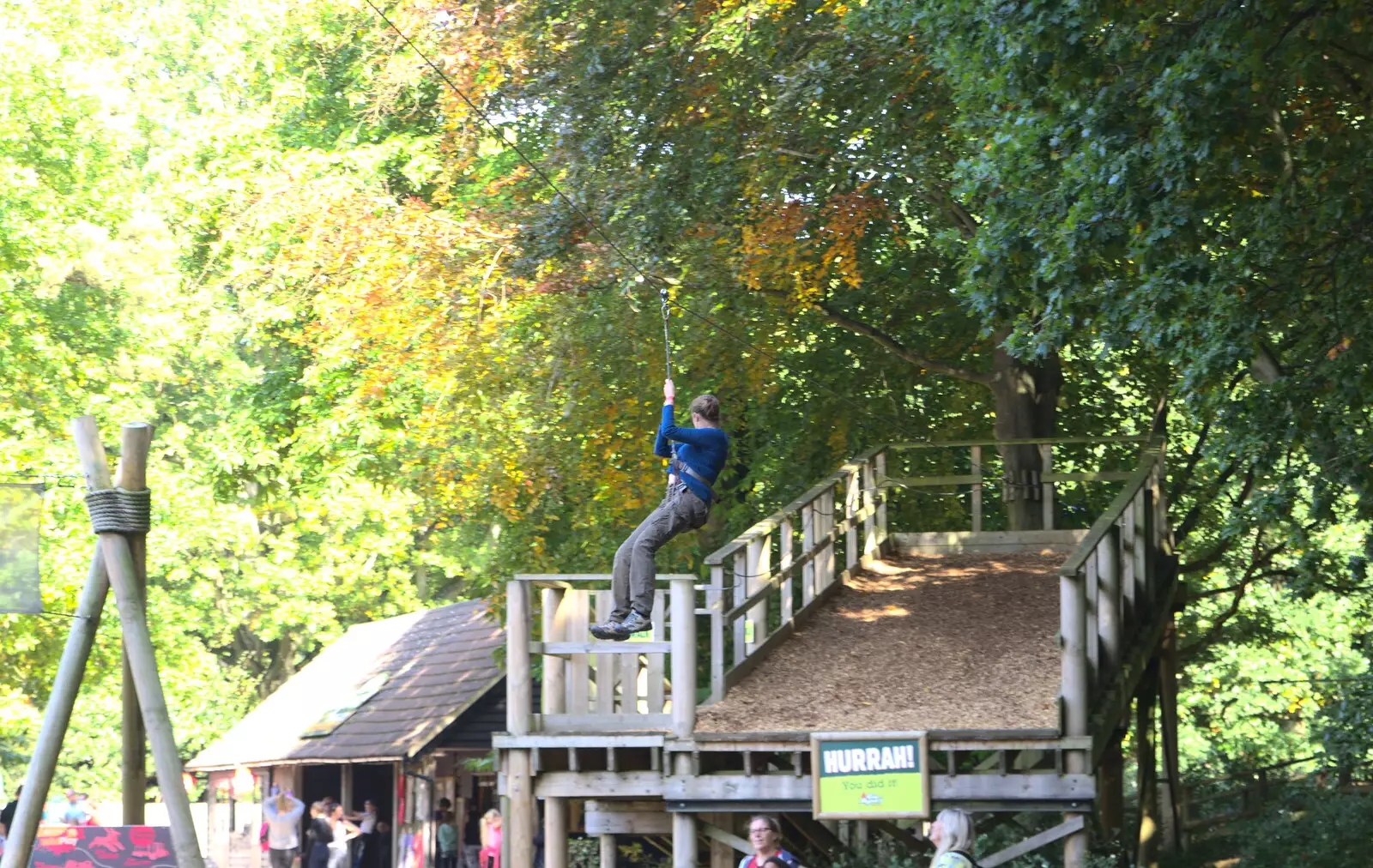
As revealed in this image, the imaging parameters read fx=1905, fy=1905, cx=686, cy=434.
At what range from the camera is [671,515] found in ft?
43.7

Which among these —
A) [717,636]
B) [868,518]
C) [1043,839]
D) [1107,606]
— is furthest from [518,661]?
[868,518]

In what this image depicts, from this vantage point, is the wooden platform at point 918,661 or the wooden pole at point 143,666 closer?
the wooden pole at point 143,666

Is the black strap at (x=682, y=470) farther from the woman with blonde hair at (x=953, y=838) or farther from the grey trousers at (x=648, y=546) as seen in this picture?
the woman with blonde hair at (x=953, y=838)

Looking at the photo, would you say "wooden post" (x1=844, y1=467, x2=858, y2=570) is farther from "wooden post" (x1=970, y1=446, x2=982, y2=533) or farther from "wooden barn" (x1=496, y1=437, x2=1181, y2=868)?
"wooden post" (x1=970, y1=446, x2=982, y2=533)

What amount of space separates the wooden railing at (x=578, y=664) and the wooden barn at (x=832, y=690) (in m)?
0.02

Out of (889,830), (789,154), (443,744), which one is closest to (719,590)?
(889,830)

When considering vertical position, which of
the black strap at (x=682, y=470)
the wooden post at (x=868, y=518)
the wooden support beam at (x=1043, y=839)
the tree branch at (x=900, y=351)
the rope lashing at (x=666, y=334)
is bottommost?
the wooden support beam at (x=1043, y=839)

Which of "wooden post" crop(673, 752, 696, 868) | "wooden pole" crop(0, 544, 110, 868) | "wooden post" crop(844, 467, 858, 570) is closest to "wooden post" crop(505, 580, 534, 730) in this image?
"wooden post" crop(673, 752, 696, 868)

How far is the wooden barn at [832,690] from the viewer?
1291 cm

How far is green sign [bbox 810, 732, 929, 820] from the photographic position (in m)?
12.7

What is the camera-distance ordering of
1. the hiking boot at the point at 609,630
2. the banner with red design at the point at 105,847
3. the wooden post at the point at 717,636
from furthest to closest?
1. the wooden post at the point at 717,636
2. the hiking boot at the point at 609,630
3. the banner with red design at the point at 105,847

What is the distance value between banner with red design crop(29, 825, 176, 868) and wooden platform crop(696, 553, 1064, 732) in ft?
16.8

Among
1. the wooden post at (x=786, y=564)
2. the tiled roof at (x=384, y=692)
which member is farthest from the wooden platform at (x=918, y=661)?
the tiled roof at (x=384, y=692)

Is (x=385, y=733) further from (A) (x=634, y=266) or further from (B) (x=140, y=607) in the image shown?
(B) (x=140, y=607)
